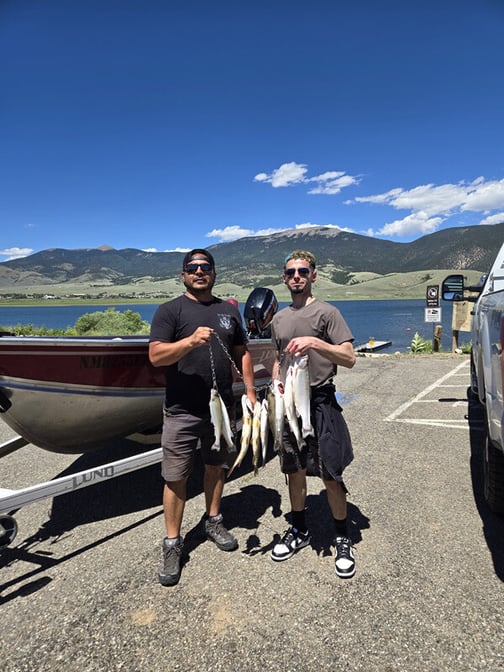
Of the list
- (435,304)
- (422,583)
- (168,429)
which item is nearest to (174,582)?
(168,429)

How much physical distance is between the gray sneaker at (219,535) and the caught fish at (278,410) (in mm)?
1052

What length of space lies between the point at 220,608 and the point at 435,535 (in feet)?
6.13

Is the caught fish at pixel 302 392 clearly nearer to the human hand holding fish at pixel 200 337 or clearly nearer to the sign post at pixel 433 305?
the human hand holding fish at pixel 200 337

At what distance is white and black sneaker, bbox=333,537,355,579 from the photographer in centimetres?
282

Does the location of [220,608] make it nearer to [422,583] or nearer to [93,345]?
[422,583]

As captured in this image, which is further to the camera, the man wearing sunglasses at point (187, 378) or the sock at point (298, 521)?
the sock at point (298, 521)

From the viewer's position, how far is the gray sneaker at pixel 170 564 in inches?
111

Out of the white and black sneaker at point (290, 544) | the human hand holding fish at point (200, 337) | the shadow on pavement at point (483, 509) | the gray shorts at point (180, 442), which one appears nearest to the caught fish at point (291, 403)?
the human hand holding fish at point (200, 337)

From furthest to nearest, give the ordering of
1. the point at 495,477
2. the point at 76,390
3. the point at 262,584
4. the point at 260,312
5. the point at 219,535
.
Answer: the point at 260,312, the point at 76,390, the point at 495,477, the point at 219,535, the point at 262,584

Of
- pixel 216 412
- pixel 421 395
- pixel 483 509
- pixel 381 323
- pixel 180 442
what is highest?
pixel 216 412

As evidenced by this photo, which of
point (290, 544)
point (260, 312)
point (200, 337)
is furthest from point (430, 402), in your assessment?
point (200, 337)

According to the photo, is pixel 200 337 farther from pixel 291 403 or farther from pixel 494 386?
pixel 494 386

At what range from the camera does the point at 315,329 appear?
9.28ft

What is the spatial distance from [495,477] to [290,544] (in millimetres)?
1831
